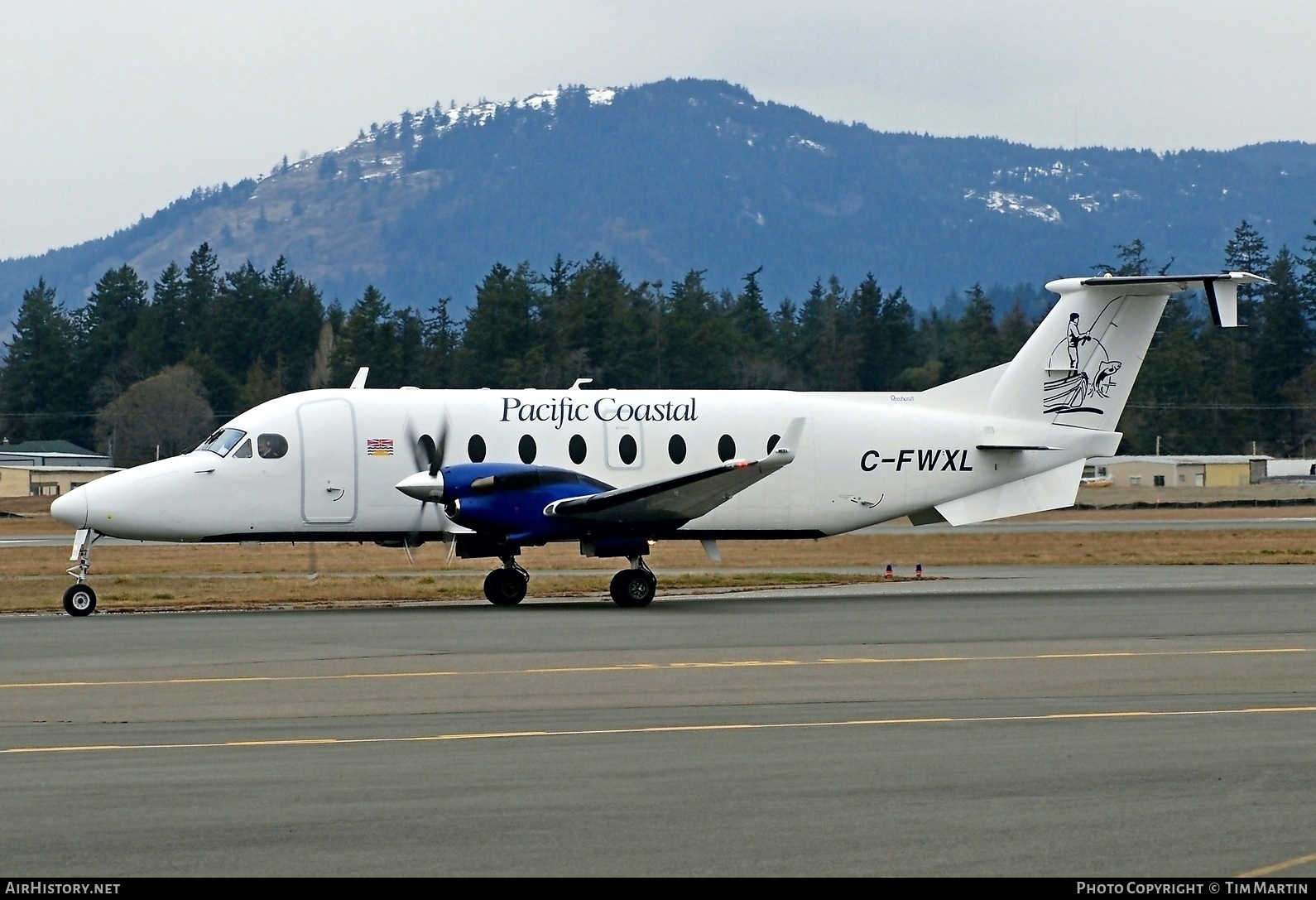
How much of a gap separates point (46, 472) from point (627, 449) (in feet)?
218

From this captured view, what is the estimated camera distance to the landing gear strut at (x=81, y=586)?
22391 mm

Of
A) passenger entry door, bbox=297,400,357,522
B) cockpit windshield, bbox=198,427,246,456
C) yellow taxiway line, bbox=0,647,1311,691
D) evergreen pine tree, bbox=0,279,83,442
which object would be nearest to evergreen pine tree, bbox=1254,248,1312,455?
evergreen pine tree, bbox=0,279,83,442

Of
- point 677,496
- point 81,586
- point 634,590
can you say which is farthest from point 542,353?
point 81,586

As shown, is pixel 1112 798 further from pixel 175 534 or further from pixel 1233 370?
pixel 1233 370

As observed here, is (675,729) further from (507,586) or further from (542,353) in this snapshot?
(542,353)

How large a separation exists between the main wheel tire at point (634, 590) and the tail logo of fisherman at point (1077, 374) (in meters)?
7.71

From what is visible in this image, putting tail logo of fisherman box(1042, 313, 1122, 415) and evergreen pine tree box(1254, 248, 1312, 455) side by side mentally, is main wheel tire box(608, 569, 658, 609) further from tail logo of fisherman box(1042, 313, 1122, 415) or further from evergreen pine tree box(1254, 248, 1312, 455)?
evergreen pine tree box(1254, 248, 1312, 455)

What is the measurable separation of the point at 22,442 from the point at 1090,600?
298 feet

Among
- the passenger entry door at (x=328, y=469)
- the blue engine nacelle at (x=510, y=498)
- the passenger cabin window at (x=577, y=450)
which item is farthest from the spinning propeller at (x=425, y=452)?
the passenger cabin window at (x=577, y=450)

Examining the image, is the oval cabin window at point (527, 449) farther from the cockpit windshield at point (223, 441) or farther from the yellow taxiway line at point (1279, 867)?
the yellow taxiway line at point (1279, 867)

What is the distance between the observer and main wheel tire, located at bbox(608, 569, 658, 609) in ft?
77.8

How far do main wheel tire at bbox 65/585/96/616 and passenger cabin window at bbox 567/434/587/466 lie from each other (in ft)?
24.2

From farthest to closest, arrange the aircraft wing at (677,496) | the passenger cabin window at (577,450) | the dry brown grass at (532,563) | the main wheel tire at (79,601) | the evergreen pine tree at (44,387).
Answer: the evergreen pine tree at (44,387), the dry brown grass at (532,563), the passenger cabin window at (577,450), the aircraft wing at (677,496), the main wheel tire at (79,601)

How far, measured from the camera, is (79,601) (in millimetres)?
22438
